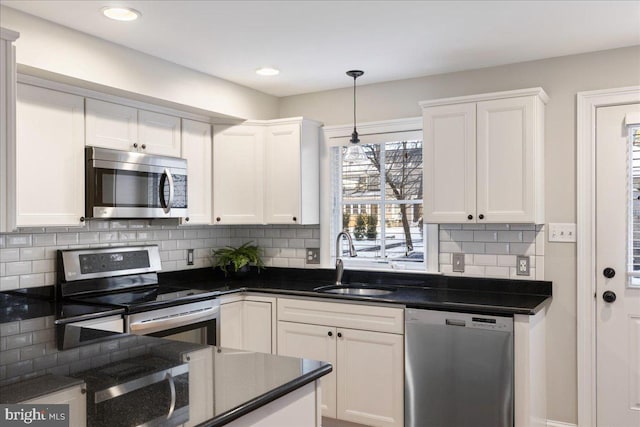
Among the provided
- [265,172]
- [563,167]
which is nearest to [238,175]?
[265,172]

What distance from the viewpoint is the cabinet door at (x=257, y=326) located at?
370 cm

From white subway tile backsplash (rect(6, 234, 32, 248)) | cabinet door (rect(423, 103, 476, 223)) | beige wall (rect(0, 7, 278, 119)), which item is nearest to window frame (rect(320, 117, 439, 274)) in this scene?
cabinet door (rect(423, 103, 476, 223))

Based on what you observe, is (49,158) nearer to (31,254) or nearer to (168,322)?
(31,254)

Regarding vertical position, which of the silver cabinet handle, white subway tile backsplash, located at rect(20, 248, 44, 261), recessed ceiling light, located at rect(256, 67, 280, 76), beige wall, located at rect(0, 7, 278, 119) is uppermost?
recessed ceiling light, located at rect(256, 67, 280, 76)

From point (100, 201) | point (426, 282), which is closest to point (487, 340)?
point (426, 282)

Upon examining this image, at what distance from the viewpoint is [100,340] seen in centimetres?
195

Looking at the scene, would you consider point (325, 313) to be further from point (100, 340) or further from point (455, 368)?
point (100, 340)

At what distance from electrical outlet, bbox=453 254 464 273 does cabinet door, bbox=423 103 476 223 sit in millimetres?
399

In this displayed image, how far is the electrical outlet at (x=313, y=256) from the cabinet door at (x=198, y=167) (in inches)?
33.0

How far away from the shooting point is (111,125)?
3.23 metres

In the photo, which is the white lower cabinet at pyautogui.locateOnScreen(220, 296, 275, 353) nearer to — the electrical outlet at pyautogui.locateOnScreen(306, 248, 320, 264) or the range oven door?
the range oven door

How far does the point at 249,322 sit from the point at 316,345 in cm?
54

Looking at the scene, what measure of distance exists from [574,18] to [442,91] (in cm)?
112

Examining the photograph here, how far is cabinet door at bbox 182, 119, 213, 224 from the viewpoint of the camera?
3.82 meters
